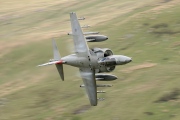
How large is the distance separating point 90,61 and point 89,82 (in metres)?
4.49

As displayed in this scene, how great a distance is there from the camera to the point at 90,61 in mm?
51500

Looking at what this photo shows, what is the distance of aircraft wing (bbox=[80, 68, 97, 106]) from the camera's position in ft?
176

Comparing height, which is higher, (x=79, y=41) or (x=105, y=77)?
(x=79, y=41)

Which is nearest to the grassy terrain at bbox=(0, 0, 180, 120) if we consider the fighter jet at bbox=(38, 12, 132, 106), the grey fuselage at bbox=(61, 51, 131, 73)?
the fighter jet at bbox=(38, 12, 132, 106)

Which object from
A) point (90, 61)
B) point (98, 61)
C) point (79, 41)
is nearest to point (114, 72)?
point (79, 41)

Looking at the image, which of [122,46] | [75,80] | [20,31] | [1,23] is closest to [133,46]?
[122,46]

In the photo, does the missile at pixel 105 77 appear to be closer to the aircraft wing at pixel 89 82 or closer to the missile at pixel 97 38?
the aircraft wing at pixel 89 82

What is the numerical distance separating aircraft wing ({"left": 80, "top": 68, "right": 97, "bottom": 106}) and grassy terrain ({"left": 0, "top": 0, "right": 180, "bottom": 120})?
4826 millimetres

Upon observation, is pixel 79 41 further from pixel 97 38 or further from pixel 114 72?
pixel 114 72

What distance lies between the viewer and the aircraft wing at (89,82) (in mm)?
53500

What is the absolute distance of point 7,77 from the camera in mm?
123500

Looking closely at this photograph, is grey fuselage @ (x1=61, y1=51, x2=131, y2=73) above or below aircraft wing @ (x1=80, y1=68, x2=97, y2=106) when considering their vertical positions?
above

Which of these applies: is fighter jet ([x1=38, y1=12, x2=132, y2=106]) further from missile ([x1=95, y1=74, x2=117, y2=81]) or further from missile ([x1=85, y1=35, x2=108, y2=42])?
missile ([x1=85, y1=35, x2=108, y2=42])

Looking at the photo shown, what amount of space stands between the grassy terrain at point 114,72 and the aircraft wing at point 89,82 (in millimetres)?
4826
